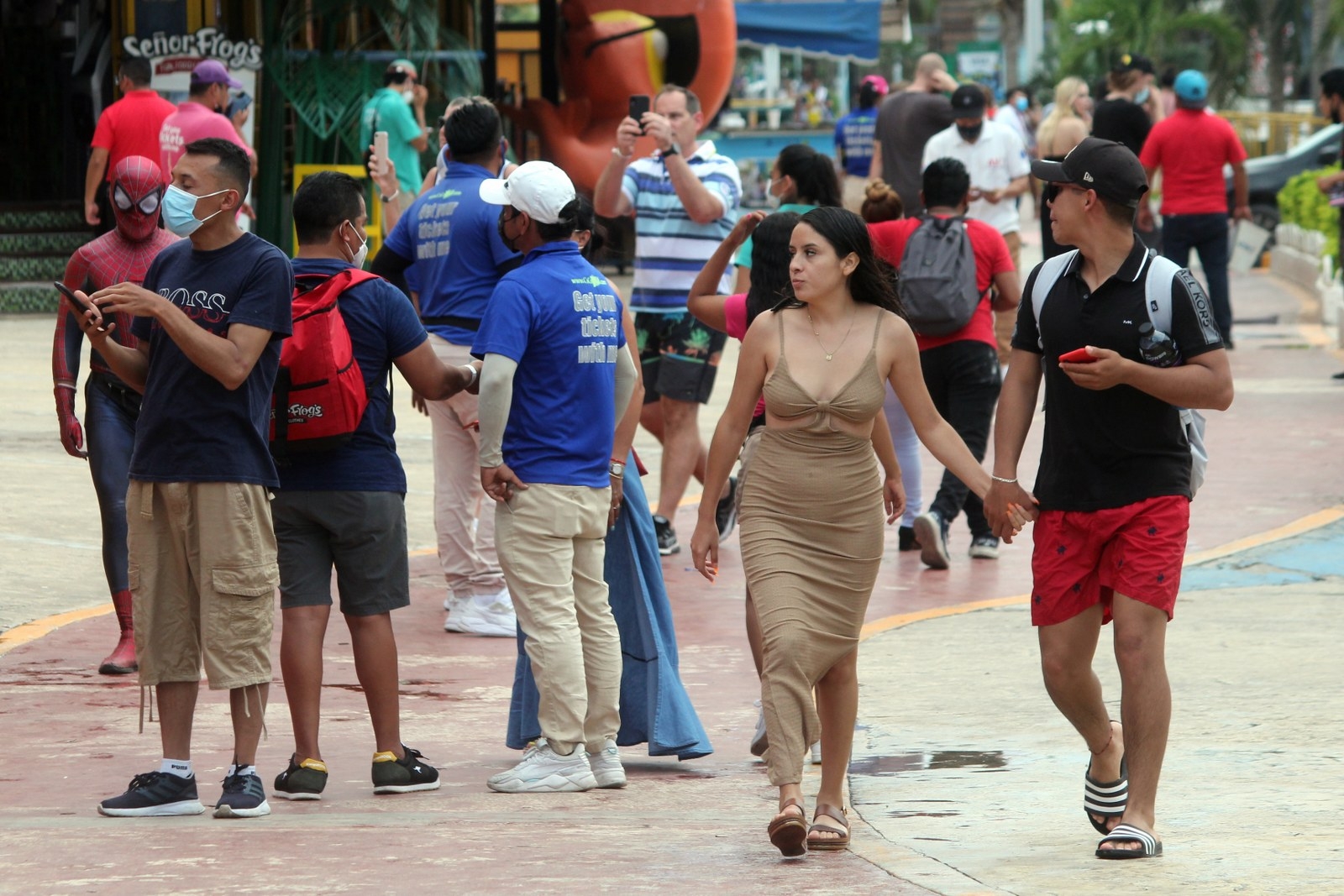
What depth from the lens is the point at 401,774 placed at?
5.89 m

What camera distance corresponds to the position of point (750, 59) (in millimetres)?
67062

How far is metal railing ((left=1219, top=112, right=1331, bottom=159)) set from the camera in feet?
105

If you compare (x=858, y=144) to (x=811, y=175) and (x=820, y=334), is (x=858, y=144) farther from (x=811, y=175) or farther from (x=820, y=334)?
(x=820, y=334)

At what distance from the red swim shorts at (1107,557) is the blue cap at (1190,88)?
1201 centimetres

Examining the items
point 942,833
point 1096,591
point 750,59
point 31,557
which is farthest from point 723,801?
point 750,59

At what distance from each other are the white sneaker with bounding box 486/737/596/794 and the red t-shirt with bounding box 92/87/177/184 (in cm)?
978

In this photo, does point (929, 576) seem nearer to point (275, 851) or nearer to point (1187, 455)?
point (1187, 455)

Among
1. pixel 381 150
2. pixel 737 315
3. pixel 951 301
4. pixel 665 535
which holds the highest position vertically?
pixel 381 150

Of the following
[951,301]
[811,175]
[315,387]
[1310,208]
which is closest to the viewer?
[315,387]

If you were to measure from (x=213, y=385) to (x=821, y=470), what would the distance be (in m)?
1.64

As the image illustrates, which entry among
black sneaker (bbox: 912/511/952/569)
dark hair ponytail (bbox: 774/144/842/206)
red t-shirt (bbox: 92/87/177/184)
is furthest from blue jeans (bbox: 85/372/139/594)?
red t-shirt (bbox: 92/87/177/184)

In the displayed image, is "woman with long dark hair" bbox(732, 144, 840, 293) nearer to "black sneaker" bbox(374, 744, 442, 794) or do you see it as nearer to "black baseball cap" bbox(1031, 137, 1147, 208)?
"black baseball cap" bbox(1031, 137, 1147, 208)

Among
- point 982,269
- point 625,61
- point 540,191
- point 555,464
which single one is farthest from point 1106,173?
point 625,61

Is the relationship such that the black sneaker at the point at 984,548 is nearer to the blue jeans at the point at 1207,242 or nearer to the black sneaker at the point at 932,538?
the black sneaker at the point at 932,538
